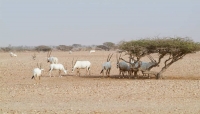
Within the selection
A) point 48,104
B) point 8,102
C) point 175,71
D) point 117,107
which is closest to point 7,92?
point 8,102

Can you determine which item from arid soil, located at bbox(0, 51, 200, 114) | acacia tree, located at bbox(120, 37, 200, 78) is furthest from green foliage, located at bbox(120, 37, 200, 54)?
arid soil, located at bbox(0, 51, 200, 114)

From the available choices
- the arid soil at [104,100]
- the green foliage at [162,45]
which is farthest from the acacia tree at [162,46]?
the arid soil at [104,100]

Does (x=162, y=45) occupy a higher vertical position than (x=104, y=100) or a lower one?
higher

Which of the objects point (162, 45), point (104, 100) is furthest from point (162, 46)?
point (104, 100)

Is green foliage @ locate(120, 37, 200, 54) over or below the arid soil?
over

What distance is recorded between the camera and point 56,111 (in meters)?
11.2

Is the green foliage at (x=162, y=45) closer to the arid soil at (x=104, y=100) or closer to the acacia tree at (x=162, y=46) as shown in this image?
the acacia tree at (x=162, y=46)

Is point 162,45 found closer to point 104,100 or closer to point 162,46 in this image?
point 162,46

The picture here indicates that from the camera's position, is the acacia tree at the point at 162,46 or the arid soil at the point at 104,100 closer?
the arid soil at the point at 104,100

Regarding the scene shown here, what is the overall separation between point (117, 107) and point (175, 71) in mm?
16831

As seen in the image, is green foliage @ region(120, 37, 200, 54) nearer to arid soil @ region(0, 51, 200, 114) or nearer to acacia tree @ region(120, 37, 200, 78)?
acacia tree @ region(120, 37, 200, 78)

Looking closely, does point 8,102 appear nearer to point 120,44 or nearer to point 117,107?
point 117,107

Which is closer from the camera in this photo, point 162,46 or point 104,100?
point 104,100

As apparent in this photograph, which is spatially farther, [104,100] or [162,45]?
[162,45]
